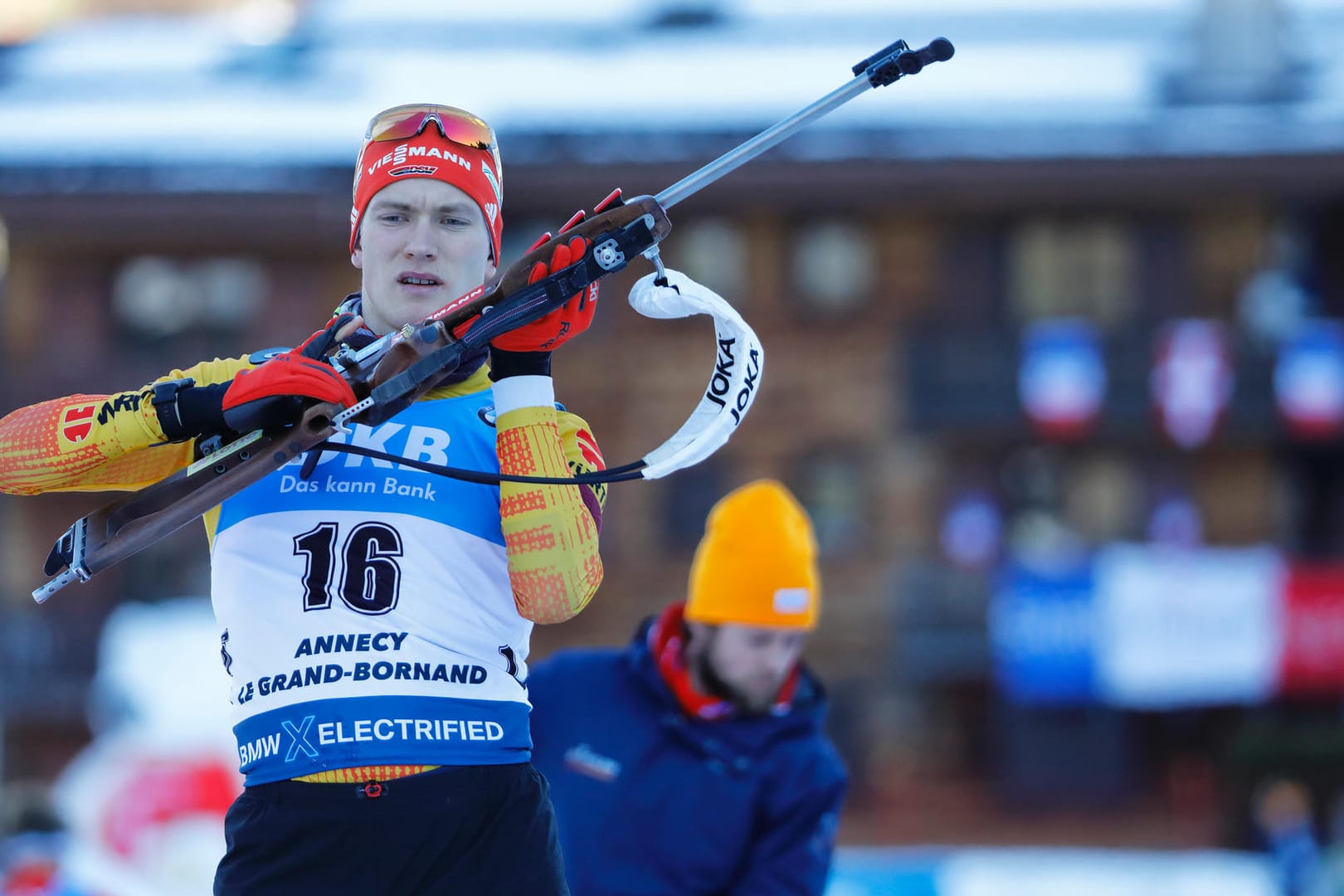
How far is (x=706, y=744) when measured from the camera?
4.41m

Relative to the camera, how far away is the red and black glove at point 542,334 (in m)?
2.71

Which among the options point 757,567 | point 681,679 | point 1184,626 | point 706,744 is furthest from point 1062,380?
point 706,744

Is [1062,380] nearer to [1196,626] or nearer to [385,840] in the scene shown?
[1196,626]

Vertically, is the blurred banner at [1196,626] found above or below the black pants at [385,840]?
above

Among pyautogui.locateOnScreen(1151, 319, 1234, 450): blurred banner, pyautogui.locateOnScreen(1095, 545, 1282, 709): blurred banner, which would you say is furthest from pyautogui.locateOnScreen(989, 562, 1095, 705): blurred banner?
pyautogui.locateOnScreen(1151, 319, 1234, 450): blurred banner

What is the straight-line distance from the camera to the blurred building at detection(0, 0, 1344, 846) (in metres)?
23.0

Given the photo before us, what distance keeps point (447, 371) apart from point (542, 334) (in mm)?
159

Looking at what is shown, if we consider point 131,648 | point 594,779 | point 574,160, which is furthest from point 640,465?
point 574,160

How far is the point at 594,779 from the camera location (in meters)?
4.47

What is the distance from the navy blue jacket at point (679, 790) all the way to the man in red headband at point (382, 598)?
1633 millimetres

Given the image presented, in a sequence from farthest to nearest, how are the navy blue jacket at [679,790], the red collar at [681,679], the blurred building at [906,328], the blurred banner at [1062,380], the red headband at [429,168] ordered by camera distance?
1. the blurred banner at [1062,380]
2. the blurred building at [906,328]
3. the red collar at [681,679]
4. the navy blue jacket at [679,790]
5. the red headband at [429,168]

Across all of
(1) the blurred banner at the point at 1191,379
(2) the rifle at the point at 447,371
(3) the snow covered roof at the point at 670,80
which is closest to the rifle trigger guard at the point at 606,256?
(2) the rifle at the point at 447,371

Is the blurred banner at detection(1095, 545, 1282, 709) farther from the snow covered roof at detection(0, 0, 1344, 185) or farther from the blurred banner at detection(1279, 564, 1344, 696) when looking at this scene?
the snow covered roof at detection(0, 0, 1344, 185)

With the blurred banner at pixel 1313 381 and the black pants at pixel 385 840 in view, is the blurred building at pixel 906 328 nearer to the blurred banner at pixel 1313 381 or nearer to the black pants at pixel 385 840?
the blurred banner at pixel 1313 381
